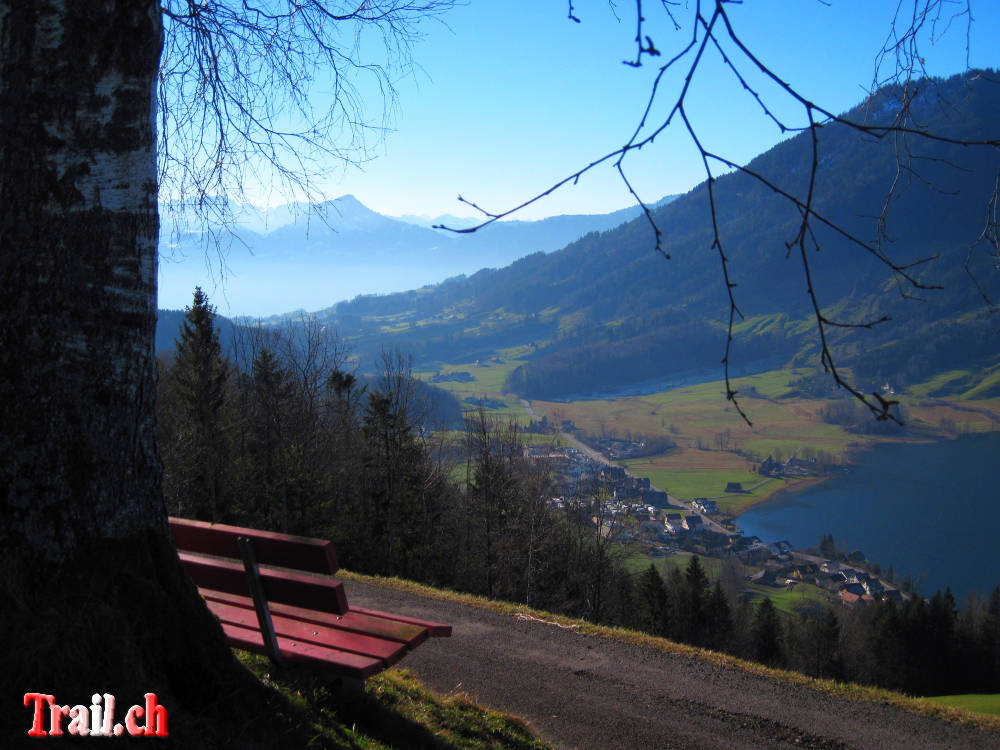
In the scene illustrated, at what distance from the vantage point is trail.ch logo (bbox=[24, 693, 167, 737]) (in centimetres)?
188

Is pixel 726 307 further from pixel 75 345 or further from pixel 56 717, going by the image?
pixel 56 717

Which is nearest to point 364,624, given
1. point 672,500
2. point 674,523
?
point 674,523

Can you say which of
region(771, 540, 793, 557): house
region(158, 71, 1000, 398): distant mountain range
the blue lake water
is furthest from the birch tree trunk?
region(158, 71, 1000, 398): distant mountain range

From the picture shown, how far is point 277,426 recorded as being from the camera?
1978 cm

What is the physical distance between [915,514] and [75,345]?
8148 cm

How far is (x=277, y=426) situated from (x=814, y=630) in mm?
20262

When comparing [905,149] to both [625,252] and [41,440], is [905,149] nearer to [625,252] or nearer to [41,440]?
[41,440]

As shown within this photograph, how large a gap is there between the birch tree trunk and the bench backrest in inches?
31.0

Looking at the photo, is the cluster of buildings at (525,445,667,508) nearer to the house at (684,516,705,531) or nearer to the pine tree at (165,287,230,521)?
the house at (684,516,705,531)

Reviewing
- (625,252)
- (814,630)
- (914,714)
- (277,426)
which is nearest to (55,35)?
(914,714)

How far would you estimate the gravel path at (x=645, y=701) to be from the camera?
4.93 metres

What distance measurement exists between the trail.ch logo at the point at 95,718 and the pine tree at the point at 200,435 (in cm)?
1719

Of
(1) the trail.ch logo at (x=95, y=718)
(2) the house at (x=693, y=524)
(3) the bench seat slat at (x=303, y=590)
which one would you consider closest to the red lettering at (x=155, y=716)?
(1) the trail.ch logo at (x=95, y=718)

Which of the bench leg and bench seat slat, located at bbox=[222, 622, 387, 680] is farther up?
the bench leg
